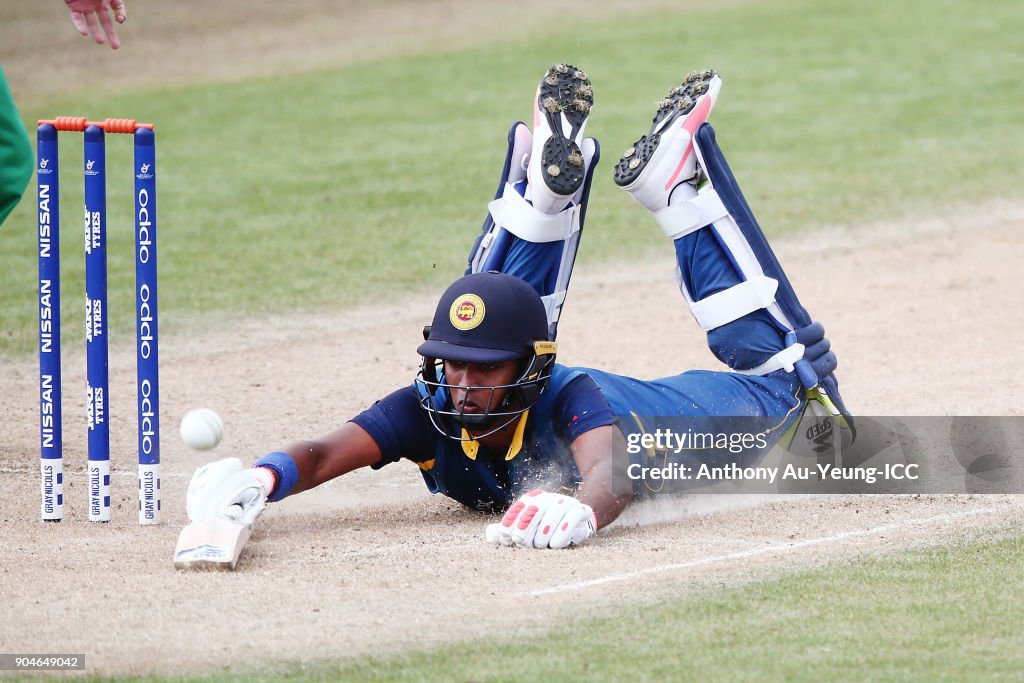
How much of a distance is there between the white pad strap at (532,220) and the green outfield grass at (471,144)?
358 cm

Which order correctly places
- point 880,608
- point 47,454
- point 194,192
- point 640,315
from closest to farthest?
point 880,608 < point 47,454 < point 640,315 < point 194,192

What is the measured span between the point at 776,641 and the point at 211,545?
1.75 metres

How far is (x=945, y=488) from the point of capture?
5648 mm

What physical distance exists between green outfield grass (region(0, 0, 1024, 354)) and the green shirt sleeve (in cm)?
399

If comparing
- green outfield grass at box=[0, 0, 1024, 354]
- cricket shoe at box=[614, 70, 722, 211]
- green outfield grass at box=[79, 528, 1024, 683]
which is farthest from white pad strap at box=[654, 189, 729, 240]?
green outfield grass at box=[0, 0, 1024, 354]

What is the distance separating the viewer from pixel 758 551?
484cm

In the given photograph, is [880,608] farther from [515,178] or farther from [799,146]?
[799,146]

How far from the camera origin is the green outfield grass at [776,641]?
380cm

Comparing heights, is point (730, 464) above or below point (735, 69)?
below

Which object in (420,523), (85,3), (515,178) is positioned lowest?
(420,523)

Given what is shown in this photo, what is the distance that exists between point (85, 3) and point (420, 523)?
2.36 m

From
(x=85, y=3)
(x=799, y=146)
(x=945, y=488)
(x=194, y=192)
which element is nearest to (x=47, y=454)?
(x=85, y=3)

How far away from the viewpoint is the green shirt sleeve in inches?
185

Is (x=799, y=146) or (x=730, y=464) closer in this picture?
(x=730, y=464)
